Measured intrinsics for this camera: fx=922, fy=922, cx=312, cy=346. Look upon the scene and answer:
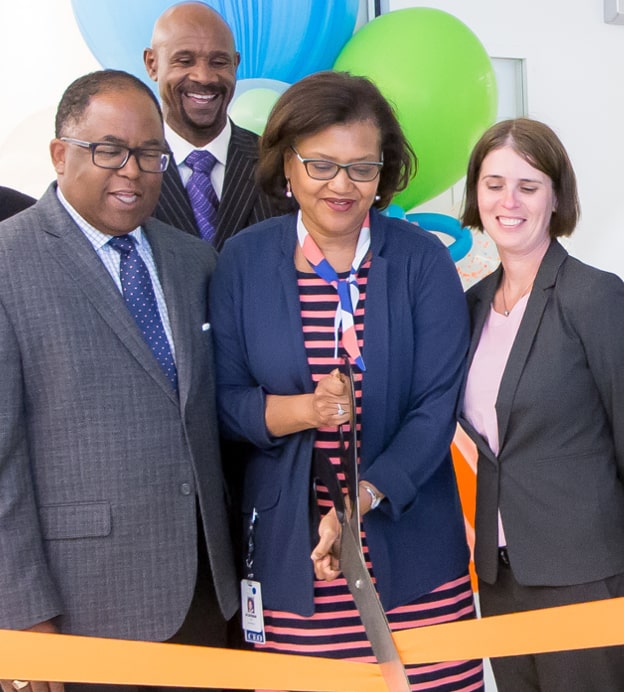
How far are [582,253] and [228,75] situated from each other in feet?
8.65

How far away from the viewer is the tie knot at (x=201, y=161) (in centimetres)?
233

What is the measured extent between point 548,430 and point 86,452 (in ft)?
2.75

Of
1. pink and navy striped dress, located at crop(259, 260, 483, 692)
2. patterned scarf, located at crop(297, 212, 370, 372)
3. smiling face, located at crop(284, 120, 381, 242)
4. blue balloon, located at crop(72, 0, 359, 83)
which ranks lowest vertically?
pink and navy striped dress, located at crop(259, 260, 483, 692)

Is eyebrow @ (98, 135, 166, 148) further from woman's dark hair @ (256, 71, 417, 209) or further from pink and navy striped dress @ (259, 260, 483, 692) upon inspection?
pink and navy striped dress @ (259, 260, 483, 692)

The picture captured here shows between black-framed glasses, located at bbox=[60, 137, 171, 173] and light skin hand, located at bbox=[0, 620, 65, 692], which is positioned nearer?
light skin hand, located at bbox=[0, 620, 65, 692]

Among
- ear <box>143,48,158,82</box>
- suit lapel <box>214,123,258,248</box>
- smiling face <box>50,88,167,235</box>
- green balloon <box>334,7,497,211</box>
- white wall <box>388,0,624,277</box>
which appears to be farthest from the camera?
white wall <box>388,0,624,277</box>

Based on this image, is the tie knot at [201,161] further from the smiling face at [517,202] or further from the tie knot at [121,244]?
the smiling face at [517,202]

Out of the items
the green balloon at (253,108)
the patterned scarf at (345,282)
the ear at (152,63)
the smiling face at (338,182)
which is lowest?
the patterned scarf at (345,282)

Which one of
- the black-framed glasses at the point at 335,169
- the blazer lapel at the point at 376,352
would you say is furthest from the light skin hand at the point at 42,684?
the black-framed glasses at the point at 335,169

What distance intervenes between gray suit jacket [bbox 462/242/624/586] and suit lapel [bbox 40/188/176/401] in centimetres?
66

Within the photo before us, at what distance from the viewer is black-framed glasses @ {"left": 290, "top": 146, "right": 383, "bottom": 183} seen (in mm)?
1680

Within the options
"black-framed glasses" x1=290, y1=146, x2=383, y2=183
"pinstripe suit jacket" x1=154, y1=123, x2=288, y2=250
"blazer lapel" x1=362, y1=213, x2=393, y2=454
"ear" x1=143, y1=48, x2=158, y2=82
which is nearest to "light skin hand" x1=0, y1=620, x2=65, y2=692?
"blazer lapel" x1=362, y1=213, x2=393, y2=454

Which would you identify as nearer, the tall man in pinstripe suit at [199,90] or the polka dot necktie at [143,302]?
the polka dot necktie at [143,302]

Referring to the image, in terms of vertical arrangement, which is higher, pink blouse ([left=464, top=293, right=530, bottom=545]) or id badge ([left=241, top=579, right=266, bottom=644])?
pink blouse ([left=464, top=293, right=530, bottom=545])
